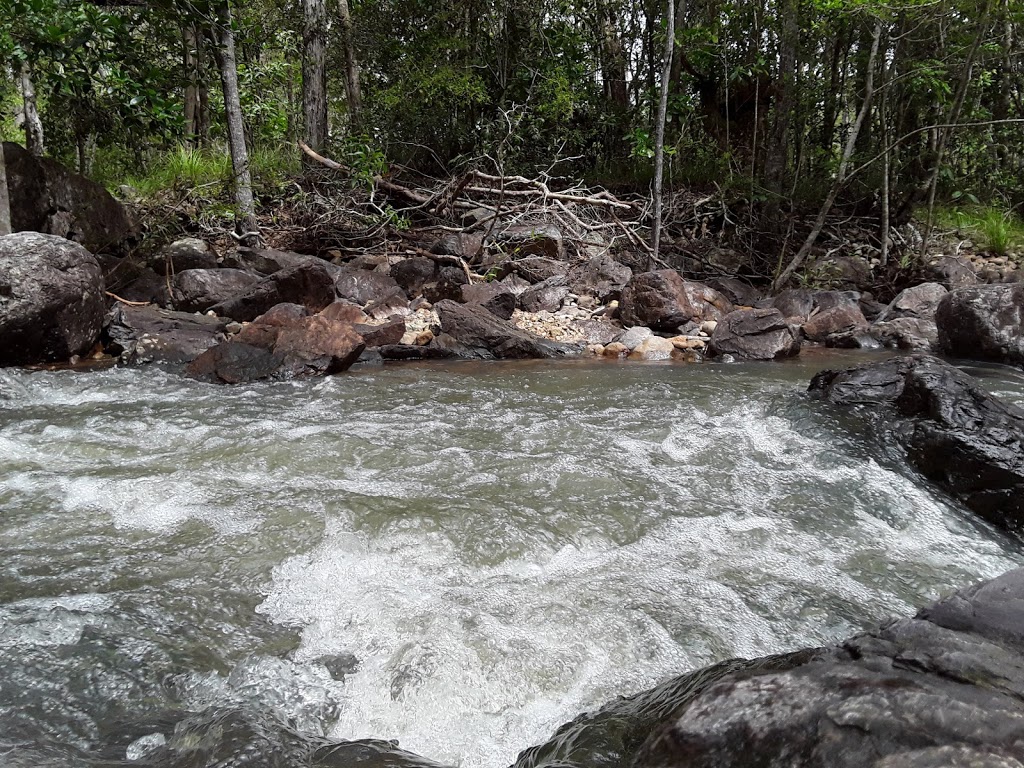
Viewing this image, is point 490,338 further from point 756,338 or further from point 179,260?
point 179,260

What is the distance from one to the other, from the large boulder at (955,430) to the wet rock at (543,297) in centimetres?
434

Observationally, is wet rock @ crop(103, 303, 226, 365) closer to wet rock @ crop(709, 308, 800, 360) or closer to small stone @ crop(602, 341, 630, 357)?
small stone @ crop(602, 341, 630, 357)

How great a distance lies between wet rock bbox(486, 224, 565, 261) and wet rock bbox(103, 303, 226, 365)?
13.2 feet

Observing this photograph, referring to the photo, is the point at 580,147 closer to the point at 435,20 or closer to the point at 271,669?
the point at 435,20

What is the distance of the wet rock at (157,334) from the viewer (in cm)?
571

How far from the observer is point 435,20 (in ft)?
33.7

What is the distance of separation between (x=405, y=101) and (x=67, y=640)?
379 inches

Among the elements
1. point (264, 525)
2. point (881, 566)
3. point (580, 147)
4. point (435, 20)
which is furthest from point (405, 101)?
point (881, 566)

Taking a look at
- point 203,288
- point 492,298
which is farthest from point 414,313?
point 203,288

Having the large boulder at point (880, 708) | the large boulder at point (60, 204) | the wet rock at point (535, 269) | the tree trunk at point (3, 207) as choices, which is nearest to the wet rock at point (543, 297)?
the wet rock at point (535, 269)

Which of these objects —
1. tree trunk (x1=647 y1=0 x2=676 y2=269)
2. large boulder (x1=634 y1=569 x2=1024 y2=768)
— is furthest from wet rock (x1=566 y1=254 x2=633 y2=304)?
large boulder (x1=634 y1=569 x2=1024 y2=768)

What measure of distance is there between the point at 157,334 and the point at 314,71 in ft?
19.2

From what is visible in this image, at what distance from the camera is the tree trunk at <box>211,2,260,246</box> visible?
298 inches

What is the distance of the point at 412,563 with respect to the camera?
2.46m
